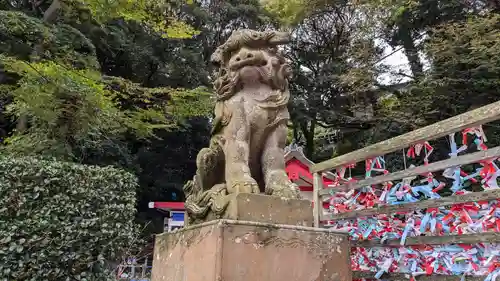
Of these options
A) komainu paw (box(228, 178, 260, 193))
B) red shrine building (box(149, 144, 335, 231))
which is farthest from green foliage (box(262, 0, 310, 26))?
komainu paw (box(228, 178, 260, 193))

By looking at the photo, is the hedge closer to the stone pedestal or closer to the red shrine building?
the stone pedestal

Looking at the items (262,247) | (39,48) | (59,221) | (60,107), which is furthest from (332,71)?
(262,247)

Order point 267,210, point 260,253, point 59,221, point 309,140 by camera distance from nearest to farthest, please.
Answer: point 260,253, point 267,210, point 59,221, point 309,140

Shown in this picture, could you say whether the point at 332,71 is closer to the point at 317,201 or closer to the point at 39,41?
the point at 39,41

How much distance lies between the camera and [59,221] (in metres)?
4.47

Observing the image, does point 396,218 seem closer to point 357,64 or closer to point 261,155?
point 261,155

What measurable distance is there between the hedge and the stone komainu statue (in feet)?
8.57

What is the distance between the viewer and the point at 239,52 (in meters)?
2.52

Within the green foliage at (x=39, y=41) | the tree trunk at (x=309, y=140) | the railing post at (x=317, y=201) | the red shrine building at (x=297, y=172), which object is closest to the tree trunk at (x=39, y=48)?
the green foliage at (x=39, y=41)

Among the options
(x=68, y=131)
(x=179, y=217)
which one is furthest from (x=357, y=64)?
(x=68, y=131)

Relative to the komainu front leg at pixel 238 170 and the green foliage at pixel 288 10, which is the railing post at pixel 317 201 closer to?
the komainu front leg at pixel 238 170

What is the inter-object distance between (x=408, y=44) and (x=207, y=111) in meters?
5.97

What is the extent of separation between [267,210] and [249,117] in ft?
2.03

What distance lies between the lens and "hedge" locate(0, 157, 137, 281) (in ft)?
14.1
